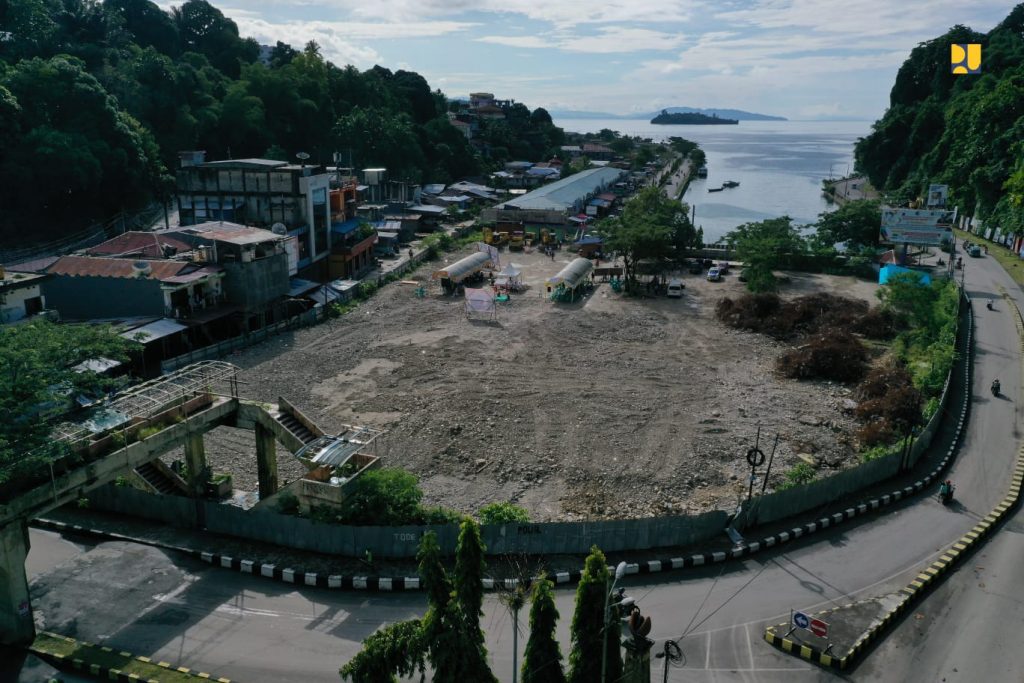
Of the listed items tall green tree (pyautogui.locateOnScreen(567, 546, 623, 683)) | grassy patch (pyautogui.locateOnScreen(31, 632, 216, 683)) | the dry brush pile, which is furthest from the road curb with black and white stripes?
the dry brush pile

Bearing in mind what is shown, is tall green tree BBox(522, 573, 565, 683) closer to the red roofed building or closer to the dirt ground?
the dirt ground

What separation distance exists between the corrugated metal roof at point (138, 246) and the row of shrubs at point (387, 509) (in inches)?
971

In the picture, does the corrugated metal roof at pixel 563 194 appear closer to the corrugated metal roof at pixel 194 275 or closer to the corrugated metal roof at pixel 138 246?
the corrugated metal roof at pixel 138 246

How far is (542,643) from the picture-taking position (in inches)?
493

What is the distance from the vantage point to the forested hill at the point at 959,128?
2557 inches

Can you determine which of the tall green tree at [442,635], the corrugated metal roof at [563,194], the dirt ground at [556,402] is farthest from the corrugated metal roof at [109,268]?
the corrugated metal roof at [563,194]

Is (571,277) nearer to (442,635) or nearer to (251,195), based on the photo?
(251,195)

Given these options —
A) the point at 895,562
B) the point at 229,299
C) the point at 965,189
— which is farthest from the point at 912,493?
the point at 965,189

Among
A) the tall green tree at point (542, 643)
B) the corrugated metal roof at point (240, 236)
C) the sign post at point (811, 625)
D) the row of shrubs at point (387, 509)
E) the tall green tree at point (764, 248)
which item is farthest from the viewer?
the tall green tree at point (764, 248)

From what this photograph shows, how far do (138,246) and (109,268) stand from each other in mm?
3766

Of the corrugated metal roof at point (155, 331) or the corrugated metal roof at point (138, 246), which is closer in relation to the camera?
the corrugated metal roof at point (155, 331)

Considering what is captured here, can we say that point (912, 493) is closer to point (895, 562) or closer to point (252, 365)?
point (895, 562)

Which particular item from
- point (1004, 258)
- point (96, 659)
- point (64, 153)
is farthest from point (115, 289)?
point (1004, 258)

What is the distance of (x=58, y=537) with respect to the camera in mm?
21312
